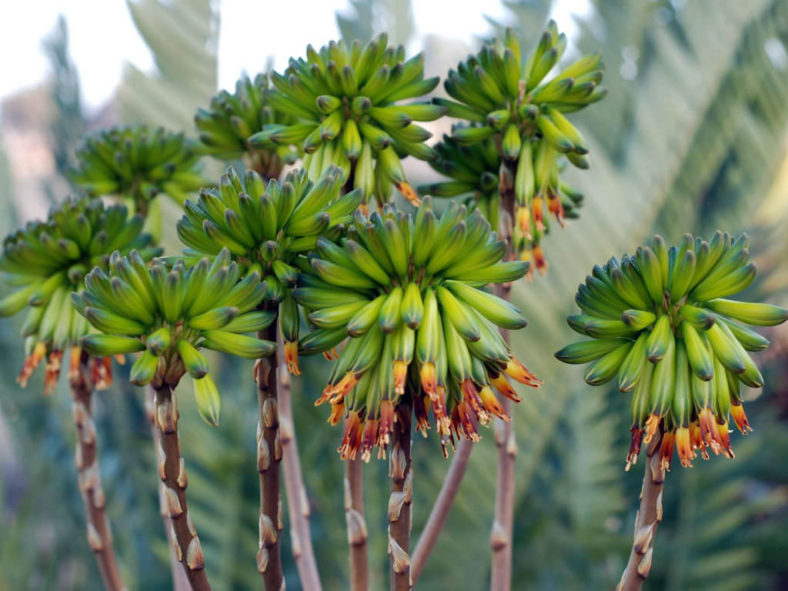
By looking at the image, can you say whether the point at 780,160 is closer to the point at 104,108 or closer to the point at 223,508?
the point at 223,508

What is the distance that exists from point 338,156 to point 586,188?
1.00 metres

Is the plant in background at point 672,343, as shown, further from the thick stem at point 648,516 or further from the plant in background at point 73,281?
the plant in background at point 73,281

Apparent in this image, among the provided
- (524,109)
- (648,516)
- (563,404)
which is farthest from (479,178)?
(563,404)

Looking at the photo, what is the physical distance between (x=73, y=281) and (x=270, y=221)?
0.91 ft

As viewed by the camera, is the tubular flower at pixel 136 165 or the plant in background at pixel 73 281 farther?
the tubular flower at pixel 136 165

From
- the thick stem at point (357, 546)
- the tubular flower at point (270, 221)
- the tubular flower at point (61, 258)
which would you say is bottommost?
the thick stem at point (357, 546)

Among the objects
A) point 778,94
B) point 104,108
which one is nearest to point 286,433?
point 778,94

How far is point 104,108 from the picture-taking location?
377cm

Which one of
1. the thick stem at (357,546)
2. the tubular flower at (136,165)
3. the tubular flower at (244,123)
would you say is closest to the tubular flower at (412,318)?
the thick stem at (357,546)

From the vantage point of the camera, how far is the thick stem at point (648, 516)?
521 millimetres

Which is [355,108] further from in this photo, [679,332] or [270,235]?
[679,332]

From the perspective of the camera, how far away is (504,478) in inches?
27.0

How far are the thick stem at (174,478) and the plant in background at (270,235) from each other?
0.05m

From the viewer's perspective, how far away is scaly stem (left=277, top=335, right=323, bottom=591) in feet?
2.12
